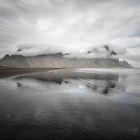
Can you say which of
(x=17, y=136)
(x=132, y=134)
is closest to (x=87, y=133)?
(x=132, y=134)

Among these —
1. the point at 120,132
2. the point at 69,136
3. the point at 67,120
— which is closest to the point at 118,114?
the point at 120,132

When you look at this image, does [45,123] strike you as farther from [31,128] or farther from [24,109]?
[24,109]

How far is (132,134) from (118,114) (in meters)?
3.98

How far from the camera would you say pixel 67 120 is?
11.4 meters

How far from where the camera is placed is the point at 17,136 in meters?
8.67

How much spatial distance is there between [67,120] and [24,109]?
4.99m

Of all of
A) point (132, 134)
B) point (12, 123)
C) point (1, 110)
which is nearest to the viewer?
point (132, 134)

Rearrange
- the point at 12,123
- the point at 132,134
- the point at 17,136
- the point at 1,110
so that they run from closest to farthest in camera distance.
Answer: the point at 17,136 → the point at 132,134 → the point at 12,123 → the point at 1,110

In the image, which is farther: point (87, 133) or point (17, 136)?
point (87, 133)

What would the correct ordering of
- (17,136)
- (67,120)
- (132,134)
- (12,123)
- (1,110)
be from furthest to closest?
1. (1,110)
2. (67,120)
3. (12,123)
4. (132,134)
5. (17,136)

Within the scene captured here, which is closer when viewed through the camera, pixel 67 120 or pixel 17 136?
pixel 17 136

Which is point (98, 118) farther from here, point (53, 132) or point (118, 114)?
point (53, 132)

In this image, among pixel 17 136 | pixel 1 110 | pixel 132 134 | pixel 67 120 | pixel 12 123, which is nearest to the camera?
pixel 17 136

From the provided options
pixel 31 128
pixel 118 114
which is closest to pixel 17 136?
pixel 31 128
